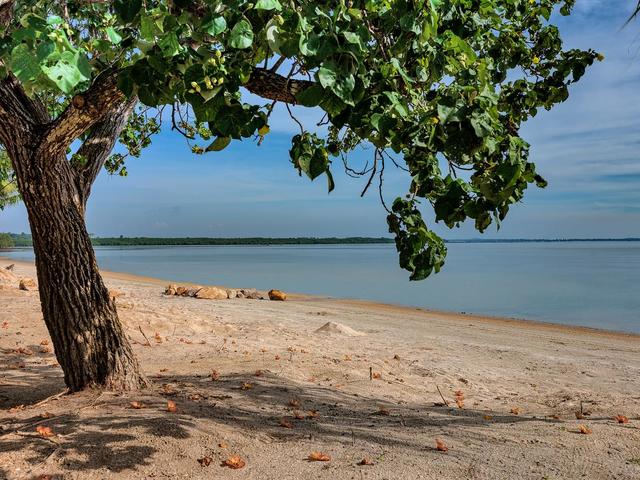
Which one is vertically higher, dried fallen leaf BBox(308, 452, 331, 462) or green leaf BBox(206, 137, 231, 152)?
green leaf BBox(206, 137, 231, 152)

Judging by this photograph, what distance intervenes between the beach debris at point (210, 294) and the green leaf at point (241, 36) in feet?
49.1

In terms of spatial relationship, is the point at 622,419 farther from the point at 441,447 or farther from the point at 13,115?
the point at 13,115

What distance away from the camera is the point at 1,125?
466cm

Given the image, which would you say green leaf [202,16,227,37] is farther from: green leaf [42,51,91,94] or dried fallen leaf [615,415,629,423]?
dried fallen leaf [615,415,629,423]

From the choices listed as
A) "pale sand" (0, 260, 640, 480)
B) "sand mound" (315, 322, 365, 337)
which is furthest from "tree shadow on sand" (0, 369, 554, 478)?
"sand mound" (315, 322, 365, 337)

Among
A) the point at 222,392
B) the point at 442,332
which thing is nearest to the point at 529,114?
the point at 222,392

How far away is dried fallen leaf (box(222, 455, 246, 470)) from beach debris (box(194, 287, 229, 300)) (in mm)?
13058

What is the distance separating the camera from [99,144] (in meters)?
5.82

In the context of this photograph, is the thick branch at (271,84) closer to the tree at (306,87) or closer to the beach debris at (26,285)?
the tree at (306,87)

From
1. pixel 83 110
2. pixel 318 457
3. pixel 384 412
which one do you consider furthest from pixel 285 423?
pixel 83 110

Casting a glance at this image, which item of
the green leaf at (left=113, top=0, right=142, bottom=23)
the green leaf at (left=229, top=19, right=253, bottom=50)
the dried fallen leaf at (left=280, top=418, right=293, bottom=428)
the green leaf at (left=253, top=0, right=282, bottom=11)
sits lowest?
the dried fallen leaf at (left=280, top=418, right=293, bottom=428)

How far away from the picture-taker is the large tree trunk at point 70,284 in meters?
4.82

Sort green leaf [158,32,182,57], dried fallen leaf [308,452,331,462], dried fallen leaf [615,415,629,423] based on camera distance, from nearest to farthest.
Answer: green leaf [158,32,182,57] → dried fallen leaf [308,452,331,462] → dried fallen leaf [615,415,629,423]

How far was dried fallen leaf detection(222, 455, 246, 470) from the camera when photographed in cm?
377
